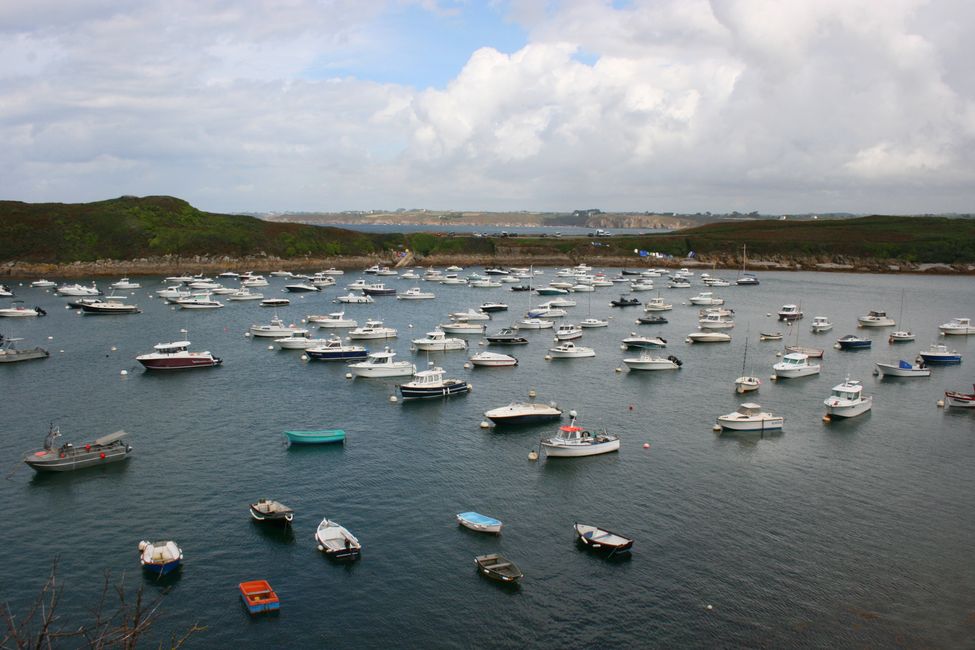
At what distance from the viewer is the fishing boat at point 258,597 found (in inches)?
1143

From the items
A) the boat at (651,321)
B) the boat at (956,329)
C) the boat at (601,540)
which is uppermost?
the boat at (956,329)

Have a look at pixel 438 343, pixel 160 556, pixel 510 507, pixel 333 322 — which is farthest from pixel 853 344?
pixel 160 556

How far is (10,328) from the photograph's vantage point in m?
94.4

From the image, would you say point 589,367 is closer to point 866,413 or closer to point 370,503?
point 866,413

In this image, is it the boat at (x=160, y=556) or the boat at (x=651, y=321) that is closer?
the boat at (x=160, y=556)

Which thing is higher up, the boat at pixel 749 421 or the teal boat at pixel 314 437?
the boat at pixel 749 421

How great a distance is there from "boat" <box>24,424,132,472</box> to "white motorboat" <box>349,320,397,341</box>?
143 feet

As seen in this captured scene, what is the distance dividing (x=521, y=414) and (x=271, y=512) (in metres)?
21.6

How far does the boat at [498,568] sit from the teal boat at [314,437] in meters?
18.4

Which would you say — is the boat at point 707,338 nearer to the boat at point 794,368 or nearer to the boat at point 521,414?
the boat at point 794,368

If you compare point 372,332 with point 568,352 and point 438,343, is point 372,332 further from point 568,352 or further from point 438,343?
point 568,352

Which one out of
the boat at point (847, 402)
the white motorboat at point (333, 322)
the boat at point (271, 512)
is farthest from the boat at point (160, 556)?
the white motorboat at point (333, 322)

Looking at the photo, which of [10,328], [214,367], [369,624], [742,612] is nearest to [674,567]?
[742,612]

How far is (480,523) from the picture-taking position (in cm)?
3556
